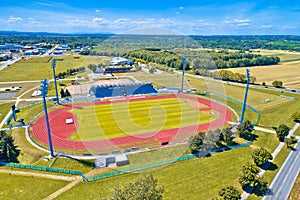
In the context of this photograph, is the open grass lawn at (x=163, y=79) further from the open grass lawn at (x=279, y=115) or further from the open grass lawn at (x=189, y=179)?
the open grass lawn at (x=189, y=179)


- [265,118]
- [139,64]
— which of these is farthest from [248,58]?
[265,118]

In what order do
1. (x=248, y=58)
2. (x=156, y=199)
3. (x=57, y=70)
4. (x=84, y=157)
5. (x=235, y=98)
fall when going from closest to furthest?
1. (x=156, y=199)
2. (x=84, y=157)
3. (x=235, y=98)
4. (x=57, y=70)
5. (x=248, y=58)

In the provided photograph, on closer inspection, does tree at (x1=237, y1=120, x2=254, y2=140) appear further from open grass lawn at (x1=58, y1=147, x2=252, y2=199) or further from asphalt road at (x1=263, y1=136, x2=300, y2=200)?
asphalt road at (x1=263, y1=136, x2=300, y2=200)

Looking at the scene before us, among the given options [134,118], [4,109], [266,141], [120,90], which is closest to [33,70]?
[4,109]

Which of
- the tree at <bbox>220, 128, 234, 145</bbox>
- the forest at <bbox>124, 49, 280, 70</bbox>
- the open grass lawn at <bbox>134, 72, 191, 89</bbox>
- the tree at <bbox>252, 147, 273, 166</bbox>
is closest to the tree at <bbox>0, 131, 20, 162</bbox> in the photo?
the tree at <bbox>220, 128, 234, 145</bbox>

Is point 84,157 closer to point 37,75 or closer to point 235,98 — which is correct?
point 235,98

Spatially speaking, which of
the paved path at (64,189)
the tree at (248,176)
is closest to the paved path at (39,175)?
the paved path at (64,189)
